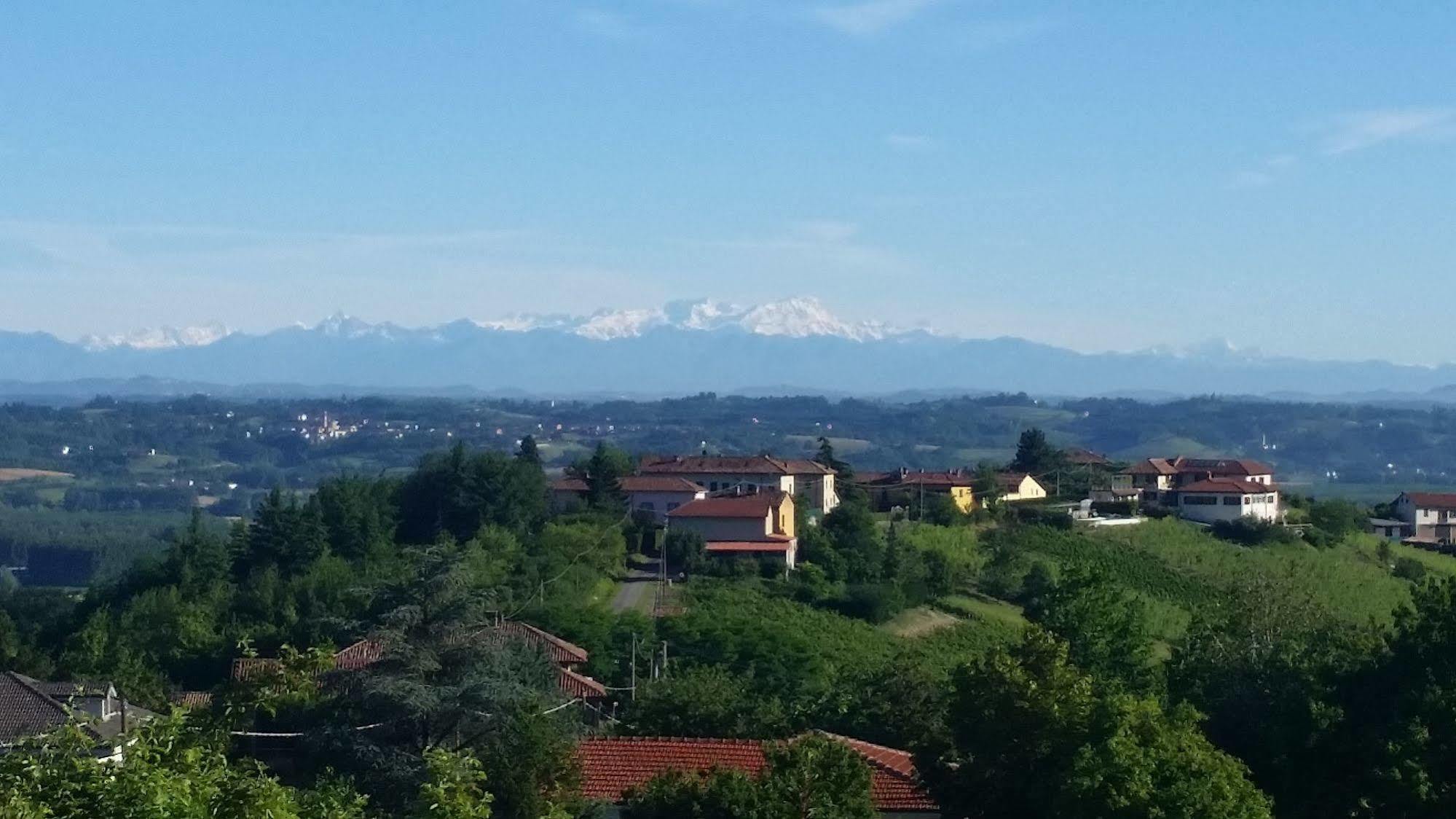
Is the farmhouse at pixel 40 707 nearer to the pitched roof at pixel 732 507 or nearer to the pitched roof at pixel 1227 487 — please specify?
the pitched roof at pixel 732 507

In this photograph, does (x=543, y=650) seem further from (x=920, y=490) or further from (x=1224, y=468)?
(x=1224, y=468)

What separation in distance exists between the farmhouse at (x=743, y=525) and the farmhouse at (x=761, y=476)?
4.65 metres

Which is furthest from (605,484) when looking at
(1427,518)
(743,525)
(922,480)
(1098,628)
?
(1427,518)

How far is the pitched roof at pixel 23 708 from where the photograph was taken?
65.7ft

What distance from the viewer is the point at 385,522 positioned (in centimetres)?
3847

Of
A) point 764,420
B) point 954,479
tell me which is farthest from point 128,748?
point 764,420

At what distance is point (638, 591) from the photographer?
34.5 meters

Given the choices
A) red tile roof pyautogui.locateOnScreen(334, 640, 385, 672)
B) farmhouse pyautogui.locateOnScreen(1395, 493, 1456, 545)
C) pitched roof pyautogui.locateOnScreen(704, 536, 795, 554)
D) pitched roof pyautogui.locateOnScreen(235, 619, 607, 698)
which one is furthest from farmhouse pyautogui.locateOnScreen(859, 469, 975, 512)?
red tile roof pyautogui.locateOnScreen(334, 640, 385, 672)

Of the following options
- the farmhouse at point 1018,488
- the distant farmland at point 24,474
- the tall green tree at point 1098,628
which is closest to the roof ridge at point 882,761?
the tall green tree at point 1098,628

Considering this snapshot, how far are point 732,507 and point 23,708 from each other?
19022mm

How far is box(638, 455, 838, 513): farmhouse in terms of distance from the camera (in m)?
44.3

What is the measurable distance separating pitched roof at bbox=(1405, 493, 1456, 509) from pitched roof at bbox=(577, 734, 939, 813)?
1530 inches

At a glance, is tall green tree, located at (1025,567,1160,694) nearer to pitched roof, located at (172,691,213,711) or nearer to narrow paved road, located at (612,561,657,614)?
narrow paved road, located at (612,561,657,614)

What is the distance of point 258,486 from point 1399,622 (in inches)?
4522
